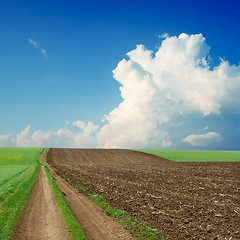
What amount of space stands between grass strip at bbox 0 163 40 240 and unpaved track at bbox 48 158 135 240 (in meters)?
3.36

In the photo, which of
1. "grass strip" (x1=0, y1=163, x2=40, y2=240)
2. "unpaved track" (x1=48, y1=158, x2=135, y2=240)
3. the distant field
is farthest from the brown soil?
the distant field

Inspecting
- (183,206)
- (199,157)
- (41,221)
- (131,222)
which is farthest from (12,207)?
(199,157)

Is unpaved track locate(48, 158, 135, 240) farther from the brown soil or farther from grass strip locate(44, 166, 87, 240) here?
the brown soil

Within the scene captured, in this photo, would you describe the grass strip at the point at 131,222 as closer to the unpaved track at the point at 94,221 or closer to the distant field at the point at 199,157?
the unpaved track at the point at 94,221

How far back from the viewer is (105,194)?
17.1m

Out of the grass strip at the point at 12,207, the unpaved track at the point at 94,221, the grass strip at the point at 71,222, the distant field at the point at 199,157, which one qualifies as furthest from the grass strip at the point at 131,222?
the distant field at the point at 199,157

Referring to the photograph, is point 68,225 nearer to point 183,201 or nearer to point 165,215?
point 165,215

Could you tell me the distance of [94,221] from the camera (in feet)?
38.1

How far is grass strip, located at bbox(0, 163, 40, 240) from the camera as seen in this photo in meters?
10.3

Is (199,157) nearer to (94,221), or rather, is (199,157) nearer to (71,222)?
(94,221)

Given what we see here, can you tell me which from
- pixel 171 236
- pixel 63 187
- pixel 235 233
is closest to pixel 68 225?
pixel 171 236

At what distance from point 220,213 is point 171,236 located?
4.64 m

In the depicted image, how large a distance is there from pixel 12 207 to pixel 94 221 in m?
6.35

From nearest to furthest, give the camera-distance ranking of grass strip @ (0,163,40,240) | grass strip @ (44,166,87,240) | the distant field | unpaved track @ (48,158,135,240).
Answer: grass strip @ (44,166,87,240) → unpaved track @ (48,158,135,240) → grass strip @ (0,163,40,240) → the distant field
